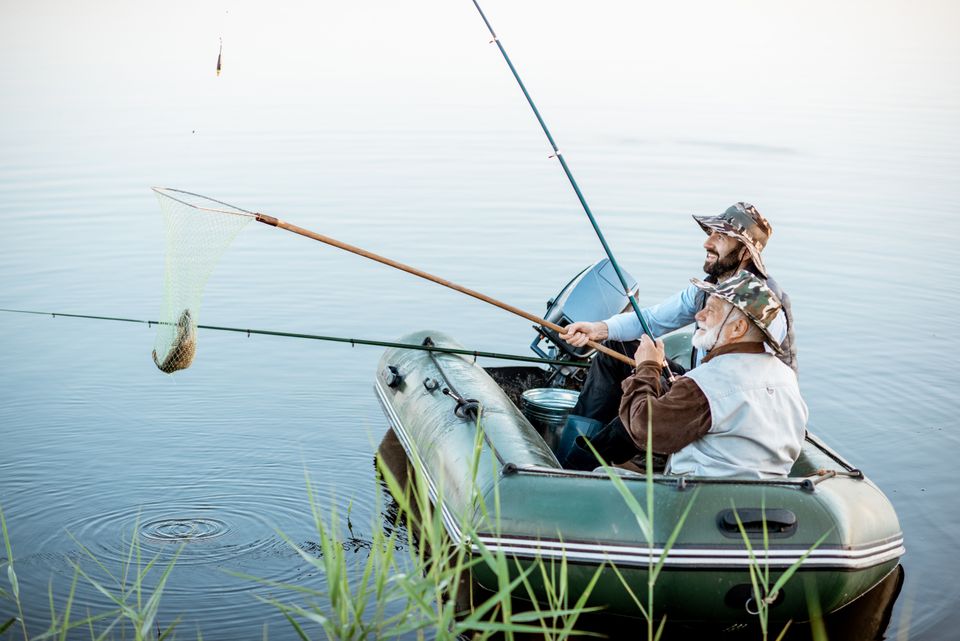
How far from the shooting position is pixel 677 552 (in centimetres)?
382

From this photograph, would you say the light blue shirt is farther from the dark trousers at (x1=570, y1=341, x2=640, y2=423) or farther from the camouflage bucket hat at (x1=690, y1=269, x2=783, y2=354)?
the camouflage bucket hat at (x1=690, y1=269, x2=783, y2=354)

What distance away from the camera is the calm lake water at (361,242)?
5137 millimetres

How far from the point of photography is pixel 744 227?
Result: 15.1 ft

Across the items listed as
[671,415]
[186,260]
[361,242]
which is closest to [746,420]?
[671,415]

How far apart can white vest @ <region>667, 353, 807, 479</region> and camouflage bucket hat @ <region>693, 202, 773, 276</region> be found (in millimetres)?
737

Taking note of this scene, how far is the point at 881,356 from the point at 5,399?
4764 millimetres

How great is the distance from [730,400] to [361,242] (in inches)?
236

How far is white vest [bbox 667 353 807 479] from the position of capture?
377cm

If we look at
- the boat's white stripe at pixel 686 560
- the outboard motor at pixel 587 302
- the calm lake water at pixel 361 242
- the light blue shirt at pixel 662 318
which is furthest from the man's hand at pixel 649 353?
the outboard motor at pixel 587 302

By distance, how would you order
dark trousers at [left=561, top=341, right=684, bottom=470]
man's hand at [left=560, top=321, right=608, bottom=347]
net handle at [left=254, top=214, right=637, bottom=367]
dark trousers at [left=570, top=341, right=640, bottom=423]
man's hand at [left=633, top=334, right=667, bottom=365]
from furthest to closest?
1. man's hand at [left=560, top=321, right=608, bottom=347]
2. dark trousers at [left=570, top=341, right=640, bottom=423]
3. dark trousers at [left=561, top=341, right=684, bottom=470]
4. net handle at [left=254, top=214, right=637, bottom=367]
5. man's hand at [left=633, top=334, right=667, bottom=365]

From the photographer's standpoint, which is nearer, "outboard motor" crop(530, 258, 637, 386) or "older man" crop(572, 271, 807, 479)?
"older man" crop(572, 271, 807, 479)

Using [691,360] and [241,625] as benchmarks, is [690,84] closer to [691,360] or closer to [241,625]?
[691,360]

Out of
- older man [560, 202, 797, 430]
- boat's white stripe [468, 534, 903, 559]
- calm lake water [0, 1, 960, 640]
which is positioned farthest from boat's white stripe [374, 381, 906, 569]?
older man [560, 202, 797, 430]

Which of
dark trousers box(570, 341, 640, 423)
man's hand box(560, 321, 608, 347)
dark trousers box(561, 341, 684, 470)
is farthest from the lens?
man's hand box(560, 321, 608, 347)
